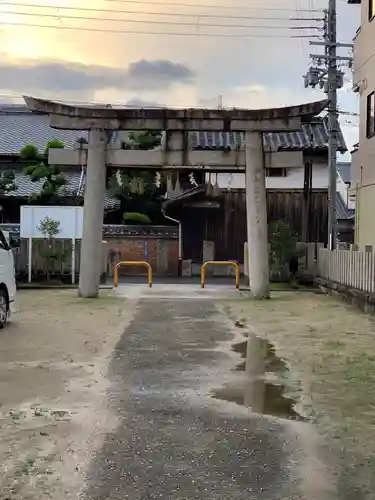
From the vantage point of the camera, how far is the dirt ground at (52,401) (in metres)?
4.45

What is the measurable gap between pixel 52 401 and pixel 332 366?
377 centimetres

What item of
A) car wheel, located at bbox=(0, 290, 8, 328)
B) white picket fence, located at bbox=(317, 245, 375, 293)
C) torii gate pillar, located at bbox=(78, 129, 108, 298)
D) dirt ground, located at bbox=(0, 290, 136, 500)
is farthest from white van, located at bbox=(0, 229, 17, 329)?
white picket fence, located at bbox=(317, 245, 375, 293)

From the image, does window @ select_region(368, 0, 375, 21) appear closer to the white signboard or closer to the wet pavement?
the white signboard

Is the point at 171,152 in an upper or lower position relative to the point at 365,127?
lower

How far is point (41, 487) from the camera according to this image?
13.9 feet

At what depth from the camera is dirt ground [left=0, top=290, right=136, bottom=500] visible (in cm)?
445

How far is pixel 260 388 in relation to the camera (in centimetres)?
729

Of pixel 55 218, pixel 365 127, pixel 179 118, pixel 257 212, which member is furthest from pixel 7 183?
pixel 365 127

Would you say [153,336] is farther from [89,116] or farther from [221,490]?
[89,116]

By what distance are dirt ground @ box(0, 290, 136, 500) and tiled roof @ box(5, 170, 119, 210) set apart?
61.4ft

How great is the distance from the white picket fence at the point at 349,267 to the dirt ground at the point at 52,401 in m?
6.14

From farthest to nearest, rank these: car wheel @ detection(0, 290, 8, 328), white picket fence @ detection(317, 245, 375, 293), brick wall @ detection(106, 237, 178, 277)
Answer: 1. brick wall @ detection(106, 237, 178, 277)
2. white picket fence @ detection(317, 245, 375, 293)
3. car wheel @ detection(0, 290, 8, 328)

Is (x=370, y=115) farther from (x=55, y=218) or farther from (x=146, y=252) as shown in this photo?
(x=146, y=252)

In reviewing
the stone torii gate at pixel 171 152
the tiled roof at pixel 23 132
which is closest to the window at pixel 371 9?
the stone torii gate at pixel 171 152
